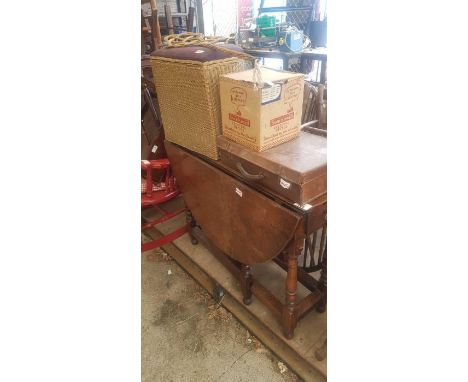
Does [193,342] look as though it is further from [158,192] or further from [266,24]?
[266,24]

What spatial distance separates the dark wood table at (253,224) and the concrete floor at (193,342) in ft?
0.71

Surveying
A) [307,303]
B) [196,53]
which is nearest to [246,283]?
[307,303]

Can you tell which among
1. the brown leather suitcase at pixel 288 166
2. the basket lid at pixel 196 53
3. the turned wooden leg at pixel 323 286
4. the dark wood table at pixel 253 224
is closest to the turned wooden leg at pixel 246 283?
the dark wood table at pixel 253 224

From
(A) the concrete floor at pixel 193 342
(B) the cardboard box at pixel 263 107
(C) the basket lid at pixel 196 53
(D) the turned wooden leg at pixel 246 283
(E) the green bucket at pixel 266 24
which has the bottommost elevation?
(A) the concrete floor at pixel 193 342

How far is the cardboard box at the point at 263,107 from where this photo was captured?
4.28 ft

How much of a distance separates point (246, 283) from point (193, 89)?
3.67ft

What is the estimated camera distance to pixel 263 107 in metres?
1.30

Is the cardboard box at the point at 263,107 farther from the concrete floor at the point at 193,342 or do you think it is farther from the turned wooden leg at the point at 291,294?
the concrete floor at the point at 193,342

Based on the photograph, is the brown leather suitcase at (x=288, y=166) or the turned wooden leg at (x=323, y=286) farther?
the turned wooden leg at (x=323, y=286)

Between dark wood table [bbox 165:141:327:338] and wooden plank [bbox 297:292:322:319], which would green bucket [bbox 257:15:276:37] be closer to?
dark wood table [bbox 165:141:327:338]

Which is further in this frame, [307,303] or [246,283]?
[246,283]
